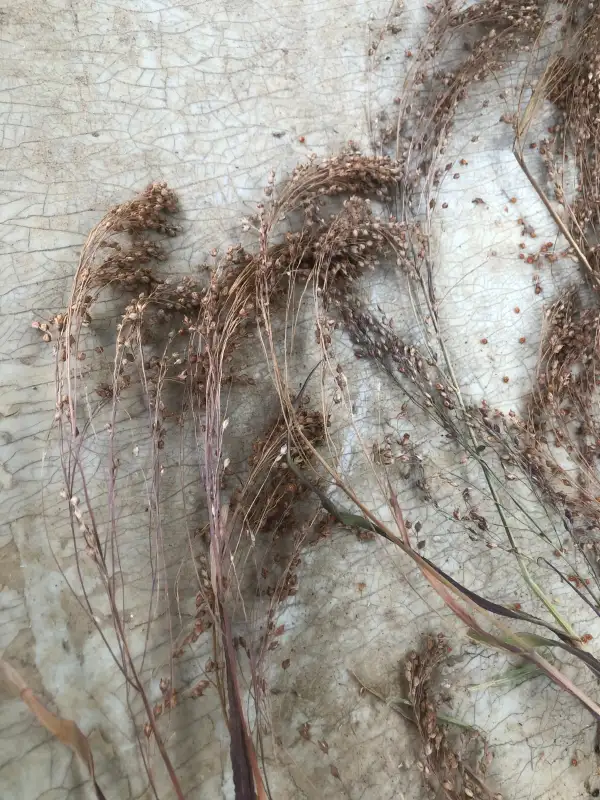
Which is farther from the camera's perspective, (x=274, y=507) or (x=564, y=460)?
(x=564, y=460)

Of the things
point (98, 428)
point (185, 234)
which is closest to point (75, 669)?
point (98, 428)

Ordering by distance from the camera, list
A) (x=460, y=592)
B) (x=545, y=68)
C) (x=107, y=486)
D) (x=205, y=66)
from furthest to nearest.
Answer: (x=545, y=68) → (x=205, y=66) → (x=107, y=486) → (x=460, y=592)

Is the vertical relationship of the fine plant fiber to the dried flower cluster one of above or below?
above

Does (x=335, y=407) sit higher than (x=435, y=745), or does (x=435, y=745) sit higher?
(x=335, y=407)

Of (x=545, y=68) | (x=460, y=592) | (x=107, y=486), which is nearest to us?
(x=460, y=592)

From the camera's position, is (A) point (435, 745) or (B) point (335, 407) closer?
(A) point (435, 745)

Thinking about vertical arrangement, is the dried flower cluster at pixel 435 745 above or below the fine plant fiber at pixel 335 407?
below

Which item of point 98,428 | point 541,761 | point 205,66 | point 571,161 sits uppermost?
point 205,66

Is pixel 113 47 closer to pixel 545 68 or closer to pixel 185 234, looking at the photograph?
pixel 185 234
